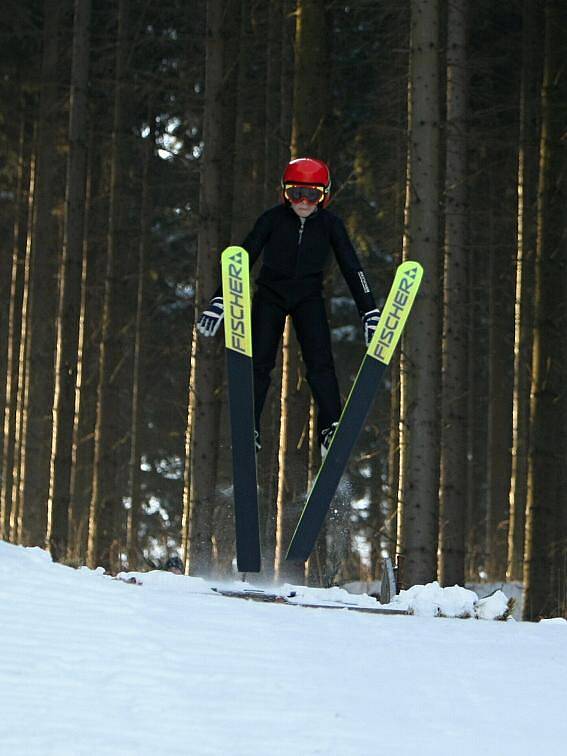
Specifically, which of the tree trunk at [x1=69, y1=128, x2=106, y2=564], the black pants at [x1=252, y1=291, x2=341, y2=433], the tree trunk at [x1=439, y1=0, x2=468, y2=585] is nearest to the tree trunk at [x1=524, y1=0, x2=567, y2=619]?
the tree trunk at [x1=439, y1=0, x2=468, y2=585]

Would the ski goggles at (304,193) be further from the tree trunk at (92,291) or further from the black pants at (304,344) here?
the tree trunk at (92,291)

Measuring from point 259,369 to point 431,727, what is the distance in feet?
16.7

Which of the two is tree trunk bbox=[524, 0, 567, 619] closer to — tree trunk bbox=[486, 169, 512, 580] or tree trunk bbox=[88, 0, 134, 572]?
tree trunk bbox=[486, 169, 512, 580]

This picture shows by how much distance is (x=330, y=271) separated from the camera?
14992 mm

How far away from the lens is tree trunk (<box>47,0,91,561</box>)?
54.7ft

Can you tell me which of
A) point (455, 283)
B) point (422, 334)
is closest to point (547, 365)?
point (455, 283)

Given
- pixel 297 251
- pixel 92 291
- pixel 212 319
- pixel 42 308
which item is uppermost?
pixel 92 291

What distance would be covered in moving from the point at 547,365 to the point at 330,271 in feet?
8.46

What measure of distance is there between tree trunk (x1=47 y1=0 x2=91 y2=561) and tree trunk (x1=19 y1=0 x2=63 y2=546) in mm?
1710

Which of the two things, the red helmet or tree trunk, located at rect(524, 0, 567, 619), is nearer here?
the red helmet

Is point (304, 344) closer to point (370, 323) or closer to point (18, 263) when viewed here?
point (370, 323)

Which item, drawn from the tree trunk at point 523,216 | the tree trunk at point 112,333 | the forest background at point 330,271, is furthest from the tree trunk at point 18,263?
the tree trunk at point 523,216

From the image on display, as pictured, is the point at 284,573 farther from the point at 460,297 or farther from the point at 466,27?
the point at 466,27

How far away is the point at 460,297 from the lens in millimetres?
13000
